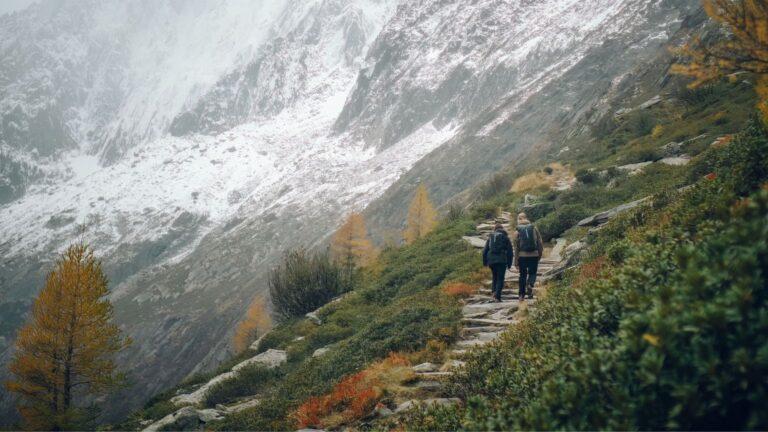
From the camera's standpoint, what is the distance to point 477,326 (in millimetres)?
9625

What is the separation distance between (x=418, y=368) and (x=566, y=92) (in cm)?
8794

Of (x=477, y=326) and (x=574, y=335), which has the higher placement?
(x=574, y=335)

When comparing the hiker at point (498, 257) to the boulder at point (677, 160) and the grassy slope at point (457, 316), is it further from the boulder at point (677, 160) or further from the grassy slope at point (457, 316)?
the boulder at point (677, 160)

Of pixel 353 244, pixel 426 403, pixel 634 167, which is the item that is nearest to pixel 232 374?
pixel 426 403

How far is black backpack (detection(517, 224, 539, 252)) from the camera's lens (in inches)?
440

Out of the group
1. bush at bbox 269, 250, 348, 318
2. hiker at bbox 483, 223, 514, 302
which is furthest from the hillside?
bush at bbox 269, 250, 348, 318

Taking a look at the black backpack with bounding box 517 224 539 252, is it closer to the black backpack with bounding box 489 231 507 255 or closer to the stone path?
the black backpack with bounding box 489 231 507 255

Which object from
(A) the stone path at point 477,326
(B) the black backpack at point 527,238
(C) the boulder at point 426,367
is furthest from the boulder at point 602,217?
(C) the boulder at point 426,367

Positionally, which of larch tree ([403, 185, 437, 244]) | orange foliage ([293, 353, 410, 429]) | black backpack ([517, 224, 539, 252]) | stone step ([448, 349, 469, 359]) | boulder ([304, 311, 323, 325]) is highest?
black backpack ([517, 224, 539, 252])

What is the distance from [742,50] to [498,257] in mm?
6789

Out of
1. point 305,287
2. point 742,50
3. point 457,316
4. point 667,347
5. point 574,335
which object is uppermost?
point 742,50

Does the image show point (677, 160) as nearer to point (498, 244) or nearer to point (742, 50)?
point (498, 244)

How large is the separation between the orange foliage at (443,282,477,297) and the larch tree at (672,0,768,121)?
7.62 metres

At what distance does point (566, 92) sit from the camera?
8406 cm
